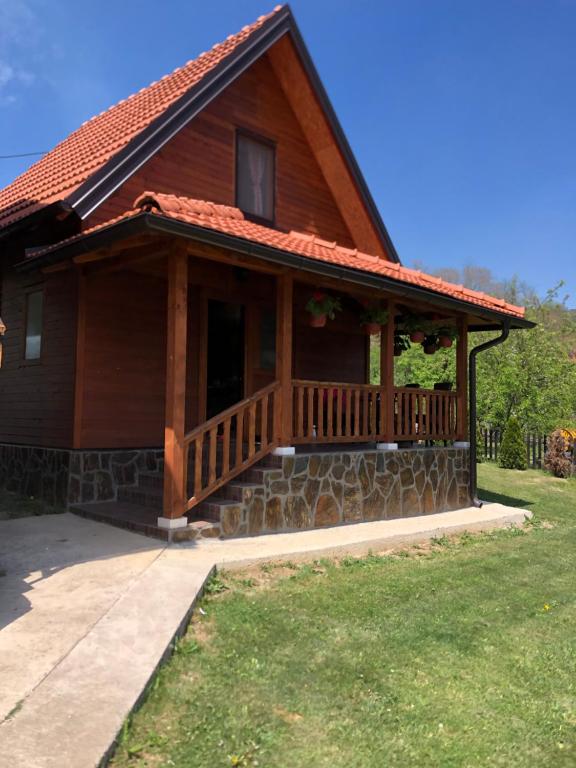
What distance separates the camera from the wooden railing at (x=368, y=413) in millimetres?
8109

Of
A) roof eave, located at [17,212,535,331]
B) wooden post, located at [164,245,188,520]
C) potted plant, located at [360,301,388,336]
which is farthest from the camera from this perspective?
potted plant, located at [360,301,388,336]

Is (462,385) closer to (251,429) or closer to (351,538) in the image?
(351,538)

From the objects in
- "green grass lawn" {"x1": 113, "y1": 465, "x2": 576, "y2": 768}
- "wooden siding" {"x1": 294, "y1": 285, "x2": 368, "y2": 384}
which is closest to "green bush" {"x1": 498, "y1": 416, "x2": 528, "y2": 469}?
"wooden siding" {"x1": 294, "y1": 285, "x2": 368, "y2": 384}

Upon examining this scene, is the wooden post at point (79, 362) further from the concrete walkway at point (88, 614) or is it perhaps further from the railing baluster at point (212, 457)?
the railing baluster at point (212, 457)

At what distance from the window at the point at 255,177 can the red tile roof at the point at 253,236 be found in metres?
1.28

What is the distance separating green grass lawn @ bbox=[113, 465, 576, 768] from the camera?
9.89 ft

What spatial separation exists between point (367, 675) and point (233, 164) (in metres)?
8.28

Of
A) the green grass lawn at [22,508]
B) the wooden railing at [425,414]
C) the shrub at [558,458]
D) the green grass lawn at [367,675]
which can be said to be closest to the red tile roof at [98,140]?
the green grass lawn at [22,508]

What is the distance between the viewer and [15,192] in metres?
10.9

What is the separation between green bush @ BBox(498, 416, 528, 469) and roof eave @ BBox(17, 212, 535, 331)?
27.0 feet

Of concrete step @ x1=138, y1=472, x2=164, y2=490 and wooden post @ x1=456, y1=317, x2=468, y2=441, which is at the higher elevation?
wooden post @ x1=456, y1=317, x2=468, y2=441

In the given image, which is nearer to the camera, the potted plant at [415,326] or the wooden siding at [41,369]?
the wooden siding at [41,369]

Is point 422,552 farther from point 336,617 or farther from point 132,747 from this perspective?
point 132,747

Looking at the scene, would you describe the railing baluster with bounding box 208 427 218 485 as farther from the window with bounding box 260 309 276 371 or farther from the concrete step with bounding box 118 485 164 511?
the window with bounding box 260 309 276 371
